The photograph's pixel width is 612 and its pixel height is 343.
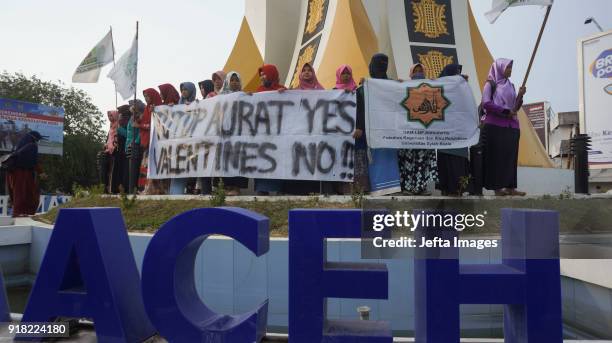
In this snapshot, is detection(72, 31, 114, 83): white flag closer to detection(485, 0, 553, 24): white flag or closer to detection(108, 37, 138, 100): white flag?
detection(108, 37, 138, 100): white flag

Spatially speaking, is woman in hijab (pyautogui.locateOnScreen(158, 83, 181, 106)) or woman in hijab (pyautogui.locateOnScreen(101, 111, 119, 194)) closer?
woman in hijab (pyautogui.locateOnScreen(158, 83, 181, 106))

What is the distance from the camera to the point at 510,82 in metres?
5.54

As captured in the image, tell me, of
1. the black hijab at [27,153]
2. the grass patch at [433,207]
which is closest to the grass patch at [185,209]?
the grass patch at [433,207]

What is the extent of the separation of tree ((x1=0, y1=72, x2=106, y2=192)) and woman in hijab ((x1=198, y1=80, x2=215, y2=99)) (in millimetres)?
22604

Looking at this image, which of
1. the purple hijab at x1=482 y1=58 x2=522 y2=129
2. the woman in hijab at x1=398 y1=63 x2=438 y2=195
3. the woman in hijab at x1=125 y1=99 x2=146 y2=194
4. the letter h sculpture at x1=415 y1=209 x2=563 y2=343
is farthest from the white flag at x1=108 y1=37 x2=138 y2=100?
the letter h sculpture at x1=415 y1=209 x2=563 y2=343

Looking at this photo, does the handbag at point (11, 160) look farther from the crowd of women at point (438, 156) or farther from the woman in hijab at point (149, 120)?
the crowd of women at point (438, 156)

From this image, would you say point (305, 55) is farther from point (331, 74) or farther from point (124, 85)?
point (124, 85)

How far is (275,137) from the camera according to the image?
5.83m

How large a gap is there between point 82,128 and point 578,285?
100 ft

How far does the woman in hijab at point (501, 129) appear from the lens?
215 inches

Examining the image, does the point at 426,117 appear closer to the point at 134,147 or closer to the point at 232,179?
the point at 232,179

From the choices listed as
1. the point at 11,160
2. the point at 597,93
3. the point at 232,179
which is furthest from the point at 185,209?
the point at 597,93

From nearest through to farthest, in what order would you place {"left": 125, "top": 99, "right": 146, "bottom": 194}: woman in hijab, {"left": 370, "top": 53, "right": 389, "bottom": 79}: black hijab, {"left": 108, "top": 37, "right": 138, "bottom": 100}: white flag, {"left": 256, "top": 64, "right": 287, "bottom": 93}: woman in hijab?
{"left": 370, "top": 53, "right": 389, "bottom": 79}: black hijab → {"left": 256, "top": 64, "right": 287, "bottom": 93}: woman in hijab → {"left": 125, "top": 99, "right": 146, "bottom": 194}: woman in hijab → {"left": 108, "top": 37, "right": 138, "bottom": 100}: white flag

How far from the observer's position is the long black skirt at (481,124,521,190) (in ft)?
18.4
